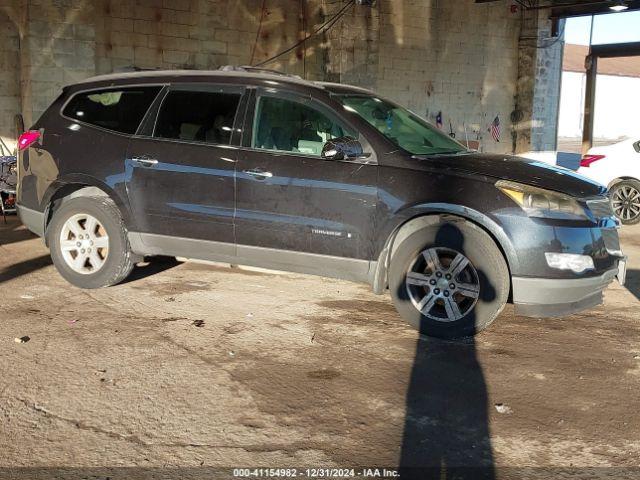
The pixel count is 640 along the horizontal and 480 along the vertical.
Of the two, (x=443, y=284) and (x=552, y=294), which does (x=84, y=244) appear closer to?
(x=443, y=284)

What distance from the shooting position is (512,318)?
19.1 ft

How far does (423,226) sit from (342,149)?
2.64 ft

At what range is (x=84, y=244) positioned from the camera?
6.24 metres

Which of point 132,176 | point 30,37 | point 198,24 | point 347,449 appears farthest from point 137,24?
point 347,449

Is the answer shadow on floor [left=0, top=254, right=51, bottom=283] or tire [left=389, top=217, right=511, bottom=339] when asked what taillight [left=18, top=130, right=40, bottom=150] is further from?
tire [left=389, top=217, right=511, bottom=339]

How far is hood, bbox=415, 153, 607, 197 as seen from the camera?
16.4 ft

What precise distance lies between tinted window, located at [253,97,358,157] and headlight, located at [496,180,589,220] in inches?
53.1

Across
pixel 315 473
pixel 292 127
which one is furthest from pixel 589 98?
pixel 315 473

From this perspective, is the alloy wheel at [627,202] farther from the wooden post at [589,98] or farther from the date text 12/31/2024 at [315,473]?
the date text 12/31/2024 at [315,473]

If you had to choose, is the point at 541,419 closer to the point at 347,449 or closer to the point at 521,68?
the point at 347,449

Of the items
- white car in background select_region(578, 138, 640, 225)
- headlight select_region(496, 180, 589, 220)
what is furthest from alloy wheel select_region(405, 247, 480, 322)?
white car in background select_region(578, 138, 640, 225)

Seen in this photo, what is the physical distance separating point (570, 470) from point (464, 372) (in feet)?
4.20

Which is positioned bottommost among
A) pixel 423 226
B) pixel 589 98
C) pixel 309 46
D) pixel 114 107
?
pixel 423 226

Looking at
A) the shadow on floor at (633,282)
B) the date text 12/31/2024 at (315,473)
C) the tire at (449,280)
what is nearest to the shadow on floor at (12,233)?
the tire at (449,280)
